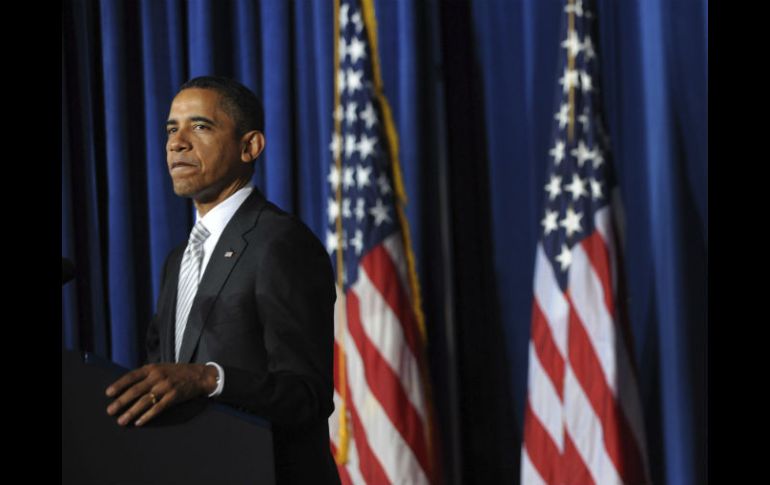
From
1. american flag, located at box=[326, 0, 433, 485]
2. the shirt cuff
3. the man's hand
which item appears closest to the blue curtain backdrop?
american flag, located at box=[326, 0, 433, 485]

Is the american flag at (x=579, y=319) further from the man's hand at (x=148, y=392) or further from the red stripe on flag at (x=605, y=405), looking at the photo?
the man's hand at (x=148, y=392)

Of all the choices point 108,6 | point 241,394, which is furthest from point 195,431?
point 108,6

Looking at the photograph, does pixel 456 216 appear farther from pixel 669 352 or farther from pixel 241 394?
pixel 241 394

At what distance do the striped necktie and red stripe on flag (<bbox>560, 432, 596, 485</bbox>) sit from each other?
2.00m

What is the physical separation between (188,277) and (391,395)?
6.34ft

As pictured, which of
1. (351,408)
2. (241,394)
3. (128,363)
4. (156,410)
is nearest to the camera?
(156,410)

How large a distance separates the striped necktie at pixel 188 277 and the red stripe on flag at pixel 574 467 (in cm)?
200

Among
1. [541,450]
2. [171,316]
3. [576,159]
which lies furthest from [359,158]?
[171,316]

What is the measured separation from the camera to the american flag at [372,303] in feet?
11.6

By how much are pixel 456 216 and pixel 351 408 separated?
988 mm

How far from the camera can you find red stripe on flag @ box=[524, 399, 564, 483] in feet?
11.1

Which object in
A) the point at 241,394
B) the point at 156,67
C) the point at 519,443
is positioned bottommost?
the point at 519,443

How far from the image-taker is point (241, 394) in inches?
51.7

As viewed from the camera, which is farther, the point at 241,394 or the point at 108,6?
the point at 108,6
